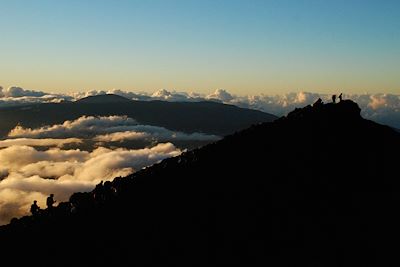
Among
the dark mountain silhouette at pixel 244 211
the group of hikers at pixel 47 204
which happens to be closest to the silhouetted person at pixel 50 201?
the group of hikers at pixel 47 204

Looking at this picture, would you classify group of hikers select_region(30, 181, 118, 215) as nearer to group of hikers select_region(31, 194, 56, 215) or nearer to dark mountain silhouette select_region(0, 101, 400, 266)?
group of hikers select_region(31, 194, 56, 215)

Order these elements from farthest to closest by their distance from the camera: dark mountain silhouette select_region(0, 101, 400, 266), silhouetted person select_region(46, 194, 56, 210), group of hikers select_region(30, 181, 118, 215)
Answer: silhouetted person select_region(46, 194, 56, 210) < group of hikers select_region(30, 181, 118, 215) < dark mountain silhouette select_region(0, 101, 400, 266)

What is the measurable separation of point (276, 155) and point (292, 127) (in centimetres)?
947

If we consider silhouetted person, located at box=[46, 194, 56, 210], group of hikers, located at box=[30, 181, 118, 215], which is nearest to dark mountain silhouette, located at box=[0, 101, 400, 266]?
group of hikers, located at box=[30, 181, 118, 215]

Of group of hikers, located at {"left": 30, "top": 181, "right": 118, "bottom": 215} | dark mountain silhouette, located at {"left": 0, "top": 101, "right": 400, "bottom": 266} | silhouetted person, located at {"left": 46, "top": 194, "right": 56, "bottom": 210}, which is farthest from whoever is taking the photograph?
silhouetted person, located at {"left": 46, "top": 194, "right": 56, "bottom": 210}

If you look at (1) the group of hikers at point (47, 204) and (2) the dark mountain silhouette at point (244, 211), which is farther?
(1) the group of hikers at point (47, 204)

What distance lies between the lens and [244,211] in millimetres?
50031

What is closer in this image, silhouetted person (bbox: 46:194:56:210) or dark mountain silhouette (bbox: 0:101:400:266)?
dark mountain silhouette (bbox: 0:101:400:266)

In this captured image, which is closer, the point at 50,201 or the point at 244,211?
the point at 244,211

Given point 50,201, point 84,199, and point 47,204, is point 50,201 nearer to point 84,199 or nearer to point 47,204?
point 47,204

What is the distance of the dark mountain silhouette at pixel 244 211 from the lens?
145 feet

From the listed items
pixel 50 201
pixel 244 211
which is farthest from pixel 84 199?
pixel 244 211

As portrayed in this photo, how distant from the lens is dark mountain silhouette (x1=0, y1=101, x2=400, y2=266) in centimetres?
4434

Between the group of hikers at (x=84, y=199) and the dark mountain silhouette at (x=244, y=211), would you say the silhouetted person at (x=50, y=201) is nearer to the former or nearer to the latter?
the group of hikers at (x=84, y=199)
